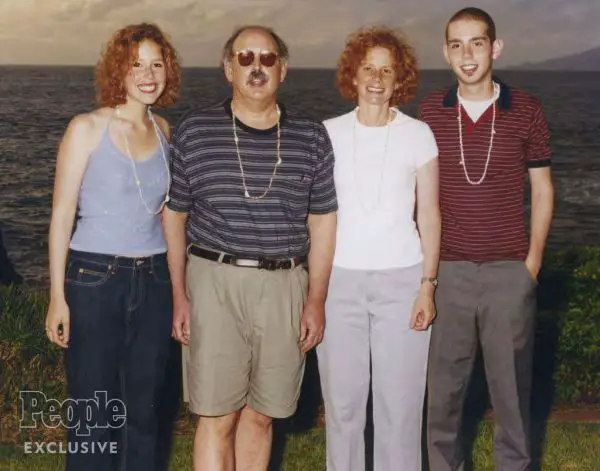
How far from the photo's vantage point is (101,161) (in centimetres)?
477

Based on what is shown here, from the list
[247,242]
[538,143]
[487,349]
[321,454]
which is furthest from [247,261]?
[321,454]

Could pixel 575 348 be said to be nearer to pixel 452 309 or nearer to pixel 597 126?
pixel 452 309

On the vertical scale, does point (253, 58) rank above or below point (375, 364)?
above

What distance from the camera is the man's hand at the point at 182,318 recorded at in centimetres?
499

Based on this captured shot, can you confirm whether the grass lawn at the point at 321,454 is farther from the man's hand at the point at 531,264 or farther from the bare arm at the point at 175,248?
the bare arm at the point at 175,248

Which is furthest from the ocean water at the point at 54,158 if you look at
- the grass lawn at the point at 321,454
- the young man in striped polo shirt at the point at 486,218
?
the young man in striped polo shirt at the point at 486,218

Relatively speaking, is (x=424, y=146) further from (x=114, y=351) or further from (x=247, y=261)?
(x=114, y=351)

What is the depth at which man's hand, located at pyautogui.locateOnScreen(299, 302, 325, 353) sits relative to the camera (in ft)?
16.3

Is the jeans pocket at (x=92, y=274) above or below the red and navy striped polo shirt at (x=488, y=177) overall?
below

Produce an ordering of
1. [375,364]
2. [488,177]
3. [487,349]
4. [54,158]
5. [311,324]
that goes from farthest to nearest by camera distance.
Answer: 1. [54,158]
2. [487,349]
3. [488,177]
4. [375,364]
5. [311,324]

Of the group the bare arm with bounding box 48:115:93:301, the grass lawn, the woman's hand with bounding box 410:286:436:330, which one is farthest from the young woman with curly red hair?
the grass lawn

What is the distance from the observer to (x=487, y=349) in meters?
5.33

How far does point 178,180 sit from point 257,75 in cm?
64

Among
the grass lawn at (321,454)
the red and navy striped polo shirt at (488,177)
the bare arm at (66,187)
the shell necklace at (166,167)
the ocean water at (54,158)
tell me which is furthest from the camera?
the ocean water at (54,158)
